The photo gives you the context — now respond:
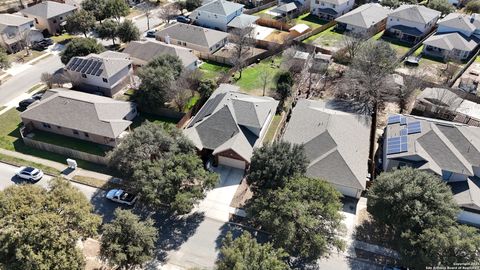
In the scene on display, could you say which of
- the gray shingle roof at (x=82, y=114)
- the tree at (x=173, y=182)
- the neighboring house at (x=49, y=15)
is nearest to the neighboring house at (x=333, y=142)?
the tree at (x=173, y=182)

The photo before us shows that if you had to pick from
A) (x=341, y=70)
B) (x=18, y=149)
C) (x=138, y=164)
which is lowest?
(x=341, y=70)

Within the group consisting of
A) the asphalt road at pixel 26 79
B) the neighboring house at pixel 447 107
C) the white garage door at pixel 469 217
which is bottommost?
the white garage door at pixel 469 217

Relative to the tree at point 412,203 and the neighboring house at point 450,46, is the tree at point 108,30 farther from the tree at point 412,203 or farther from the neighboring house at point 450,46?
the neighboring house at point 450,46

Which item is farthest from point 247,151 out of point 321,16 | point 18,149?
point 321,16

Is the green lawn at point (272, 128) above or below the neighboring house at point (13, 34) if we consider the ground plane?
below

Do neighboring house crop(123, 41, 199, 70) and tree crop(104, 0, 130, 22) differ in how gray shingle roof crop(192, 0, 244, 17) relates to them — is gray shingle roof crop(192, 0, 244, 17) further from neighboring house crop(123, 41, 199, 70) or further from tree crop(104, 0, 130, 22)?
Answer: neighboring house crop(123, 41, 199, 70)

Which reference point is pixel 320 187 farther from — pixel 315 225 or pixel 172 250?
pixel 172 250

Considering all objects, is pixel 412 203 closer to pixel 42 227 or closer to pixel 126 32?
pixel 42 227

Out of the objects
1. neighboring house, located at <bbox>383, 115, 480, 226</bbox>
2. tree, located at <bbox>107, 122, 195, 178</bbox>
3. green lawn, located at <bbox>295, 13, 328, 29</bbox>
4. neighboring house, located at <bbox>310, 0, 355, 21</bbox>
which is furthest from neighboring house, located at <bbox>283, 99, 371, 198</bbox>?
neighboring house, located at <bbox>310, 0, 355, 21</bbox>
